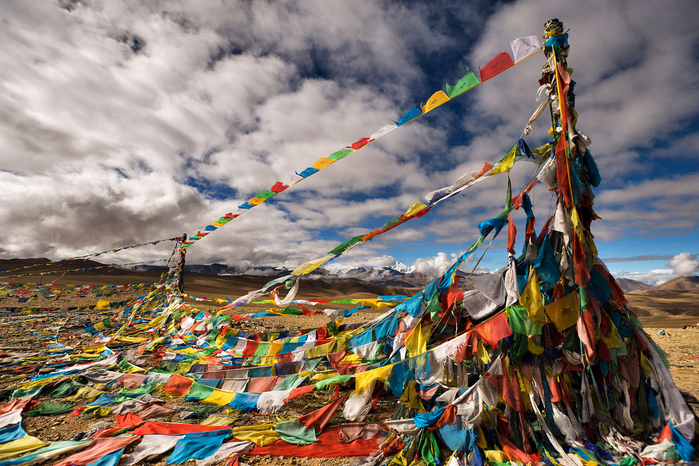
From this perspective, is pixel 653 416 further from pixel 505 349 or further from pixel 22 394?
pixel 22 394

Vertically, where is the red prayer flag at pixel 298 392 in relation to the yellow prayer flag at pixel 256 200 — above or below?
below

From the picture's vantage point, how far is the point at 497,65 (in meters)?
3.34

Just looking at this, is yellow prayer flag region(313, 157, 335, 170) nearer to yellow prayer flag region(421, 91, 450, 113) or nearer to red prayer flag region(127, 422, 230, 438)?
yellow prayer flag region(421, 91, 450, 113)

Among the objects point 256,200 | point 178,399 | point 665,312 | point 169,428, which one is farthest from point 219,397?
point 665,312

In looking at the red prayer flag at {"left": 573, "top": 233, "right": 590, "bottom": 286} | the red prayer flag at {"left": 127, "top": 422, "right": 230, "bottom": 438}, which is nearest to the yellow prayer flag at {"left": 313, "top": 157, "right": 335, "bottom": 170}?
the red prayer flag at {"left": 573, "top": 233, "right": 590, "bottom": 286}

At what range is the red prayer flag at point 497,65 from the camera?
3322 mm

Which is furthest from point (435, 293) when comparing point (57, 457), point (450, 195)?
point (57, 457)

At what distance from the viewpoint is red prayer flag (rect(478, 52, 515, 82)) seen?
131 inches

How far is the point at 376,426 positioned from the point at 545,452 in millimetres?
1774

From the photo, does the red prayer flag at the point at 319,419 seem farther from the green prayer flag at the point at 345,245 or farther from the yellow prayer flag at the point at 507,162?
the yellow prayer flag at the point at 507,162

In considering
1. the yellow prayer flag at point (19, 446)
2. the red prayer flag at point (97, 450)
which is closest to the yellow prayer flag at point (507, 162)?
the red prayer flag at point (97, 450)

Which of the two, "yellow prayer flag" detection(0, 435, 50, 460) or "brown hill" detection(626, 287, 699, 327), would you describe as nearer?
"yellow prayer flag" detection(0, 435, 50, 460)

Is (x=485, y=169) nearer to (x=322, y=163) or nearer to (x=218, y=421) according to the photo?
(x=322, y=163)

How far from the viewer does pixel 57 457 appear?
336 centimetres
